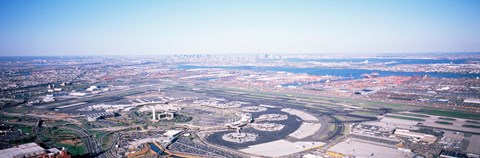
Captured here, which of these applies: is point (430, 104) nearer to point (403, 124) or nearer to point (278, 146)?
point (403, 124)

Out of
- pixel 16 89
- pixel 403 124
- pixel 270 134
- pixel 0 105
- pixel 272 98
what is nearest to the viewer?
pixel 270 134

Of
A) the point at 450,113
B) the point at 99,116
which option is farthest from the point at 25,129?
the point at 450,113

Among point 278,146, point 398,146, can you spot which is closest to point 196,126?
point 278,146

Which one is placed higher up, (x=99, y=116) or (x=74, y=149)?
(x=99, y=116)

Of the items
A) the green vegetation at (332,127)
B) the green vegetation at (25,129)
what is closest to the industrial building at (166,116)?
the green vegetation at (25,129)

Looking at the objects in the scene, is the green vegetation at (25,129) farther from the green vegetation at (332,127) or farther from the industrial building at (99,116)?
the green vegetation at (332,127)

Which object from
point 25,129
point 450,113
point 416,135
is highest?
point 450,113

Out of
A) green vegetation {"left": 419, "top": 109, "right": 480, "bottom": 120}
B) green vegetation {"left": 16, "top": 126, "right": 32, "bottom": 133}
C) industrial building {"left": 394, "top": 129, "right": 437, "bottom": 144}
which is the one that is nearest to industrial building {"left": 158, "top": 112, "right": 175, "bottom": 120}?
green vegetation {"left": 16, "top": 126, "right": 32, "bottom": 133}

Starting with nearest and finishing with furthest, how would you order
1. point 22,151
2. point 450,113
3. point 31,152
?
point 31,152 → point 22,151 → point 450,113

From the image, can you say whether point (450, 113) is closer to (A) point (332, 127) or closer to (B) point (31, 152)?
(A) point (332, 127)

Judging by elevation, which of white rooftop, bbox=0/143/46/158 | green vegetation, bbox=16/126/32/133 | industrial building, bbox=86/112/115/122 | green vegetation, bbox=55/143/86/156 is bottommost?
green vegetation, bbox=16/126/32/133

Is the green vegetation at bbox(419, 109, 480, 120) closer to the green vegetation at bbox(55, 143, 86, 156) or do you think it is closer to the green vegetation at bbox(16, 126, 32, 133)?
the green vegetation at bbox(55, 143, 86, 156)
